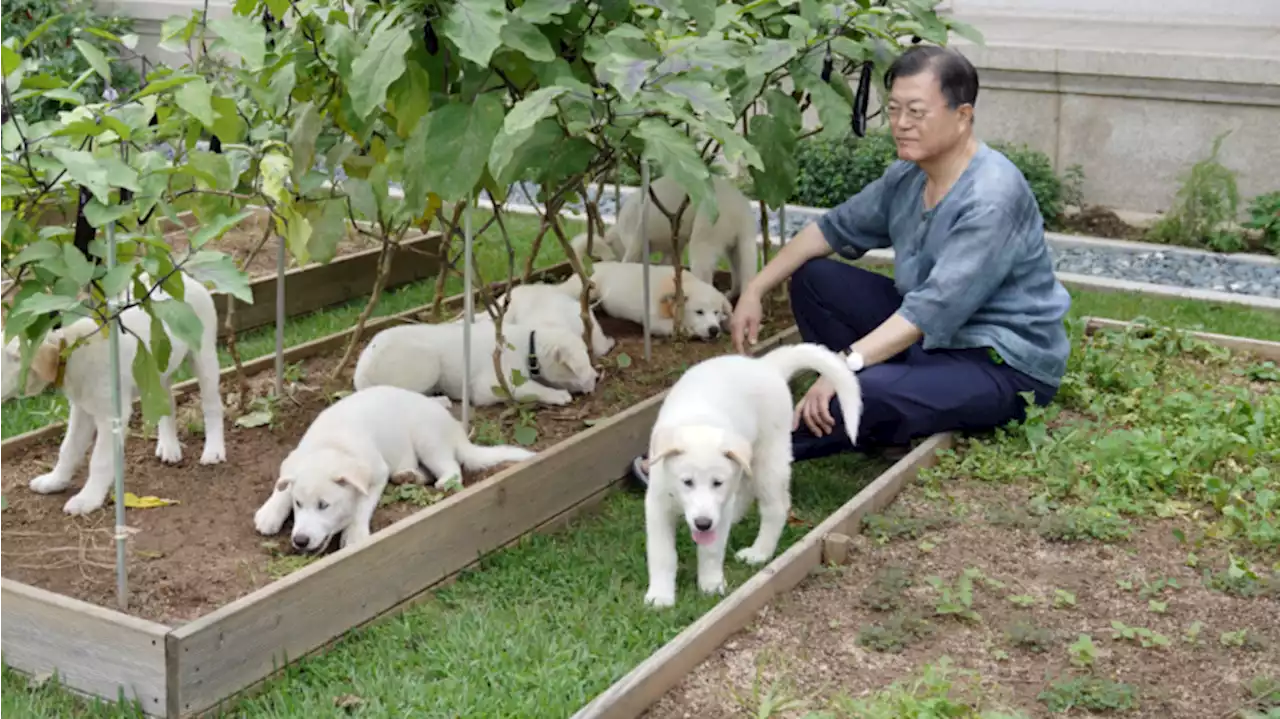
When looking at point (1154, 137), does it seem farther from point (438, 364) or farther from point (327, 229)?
point (327, 229)

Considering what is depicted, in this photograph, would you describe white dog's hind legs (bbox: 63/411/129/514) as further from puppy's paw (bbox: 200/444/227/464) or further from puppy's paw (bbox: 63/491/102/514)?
puppy's paw (bbox: 200/444/227/464)

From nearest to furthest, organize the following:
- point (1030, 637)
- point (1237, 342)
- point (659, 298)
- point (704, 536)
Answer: point (1030, 637) < point (704, 536) < point (1237, 342) < point (659, 298)

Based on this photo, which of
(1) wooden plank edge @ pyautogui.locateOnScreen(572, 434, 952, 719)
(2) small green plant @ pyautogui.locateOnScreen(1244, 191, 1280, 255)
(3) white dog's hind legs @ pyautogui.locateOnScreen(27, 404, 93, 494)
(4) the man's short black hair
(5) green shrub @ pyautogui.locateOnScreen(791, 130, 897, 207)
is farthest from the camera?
(5) green shrub @ pyautogui.locateOnScreen(791, 130, 897, 207)

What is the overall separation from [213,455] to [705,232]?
276 centimetres

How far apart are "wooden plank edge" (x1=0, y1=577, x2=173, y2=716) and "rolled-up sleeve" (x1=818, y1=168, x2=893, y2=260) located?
3008mm

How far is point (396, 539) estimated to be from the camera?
4152 millimetres

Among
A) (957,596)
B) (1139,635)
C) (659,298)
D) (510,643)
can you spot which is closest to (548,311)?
(659,298)

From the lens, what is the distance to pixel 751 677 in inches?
143

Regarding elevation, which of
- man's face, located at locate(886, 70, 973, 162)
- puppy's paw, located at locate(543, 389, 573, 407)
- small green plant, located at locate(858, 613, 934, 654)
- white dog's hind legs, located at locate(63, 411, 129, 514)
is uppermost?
man's face, located at locate(886, 70, 973, 162)

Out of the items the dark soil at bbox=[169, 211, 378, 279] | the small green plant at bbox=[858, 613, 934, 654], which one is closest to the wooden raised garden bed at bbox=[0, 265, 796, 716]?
the small green plant at bbox=[858, 613, 934, 654]

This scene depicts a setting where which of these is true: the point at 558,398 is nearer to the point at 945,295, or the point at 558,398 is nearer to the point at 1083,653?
the point at 945,295

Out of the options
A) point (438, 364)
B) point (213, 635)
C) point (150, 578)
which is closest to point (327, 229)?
point (438, 364)

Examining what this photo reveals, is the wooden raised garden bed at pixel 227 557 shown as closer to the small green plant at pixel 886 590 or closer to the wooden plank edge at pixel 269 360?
the wooden plank edge at pixel 269 360

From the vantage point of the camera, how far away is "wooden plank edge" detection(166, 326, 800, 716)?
140 inches
